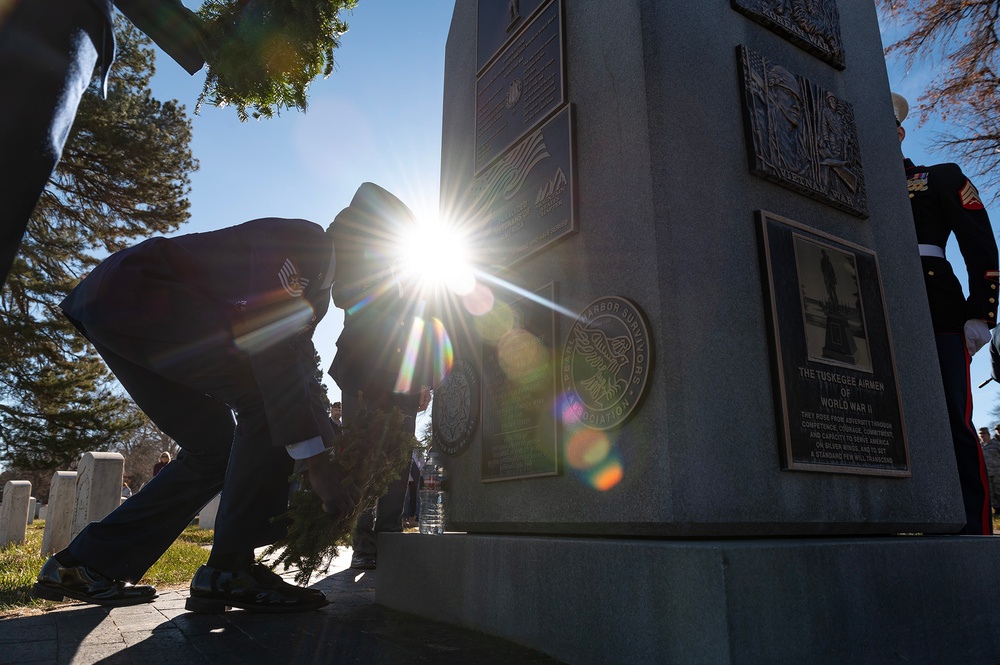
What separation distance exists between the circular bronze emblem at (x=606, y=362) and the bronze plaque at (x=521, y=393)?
160 mm

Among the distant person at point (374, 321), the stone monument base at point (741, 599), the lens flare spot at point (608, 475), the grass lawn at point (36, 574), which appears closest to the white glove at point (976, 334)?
the stone monument base at point (741, 599)

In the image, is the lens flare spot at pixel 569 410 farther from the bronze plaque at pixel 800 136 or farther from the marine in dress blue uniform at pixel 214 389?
the bronze plaque at pixel 800 136

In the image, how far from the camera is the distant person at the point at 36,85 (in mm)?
1823

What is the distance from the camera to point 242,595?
299 cm

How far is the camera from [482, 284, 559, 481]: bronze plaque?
2862 millimetres

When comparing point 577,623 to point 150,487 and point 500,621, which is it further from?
point 150,487

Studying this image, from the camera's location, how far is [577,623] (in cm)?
218

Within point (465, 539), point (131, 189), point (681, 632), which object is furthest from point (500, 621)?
point (131, 189)

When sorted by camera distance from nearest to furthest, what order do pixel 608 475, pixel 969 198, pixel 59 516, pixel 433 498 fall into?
pixel 608 475 → pixel 433 498 → pixel 969 198 → pixel 59 516

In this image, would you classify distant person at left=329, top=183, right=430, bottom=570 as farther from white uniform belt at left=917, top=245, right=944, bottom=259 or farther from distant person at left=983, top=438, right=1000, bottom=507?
distant person at left=983, top=438, right=1000, bottom=507

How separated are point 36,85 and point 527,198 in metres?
2.04

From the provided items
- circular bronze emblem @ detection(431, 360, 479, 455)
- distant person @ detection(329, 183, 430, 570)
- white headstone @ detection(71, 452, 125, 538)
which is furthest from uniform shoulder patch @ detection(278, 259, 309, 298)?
white headstone @ detection(71, 452, 125, 538)

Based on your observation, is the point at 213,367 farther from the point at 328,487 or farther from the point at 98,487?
the point at 98,487

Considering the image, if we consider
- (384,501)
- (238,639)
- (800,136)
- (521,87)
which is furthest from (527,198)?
(384,501)
